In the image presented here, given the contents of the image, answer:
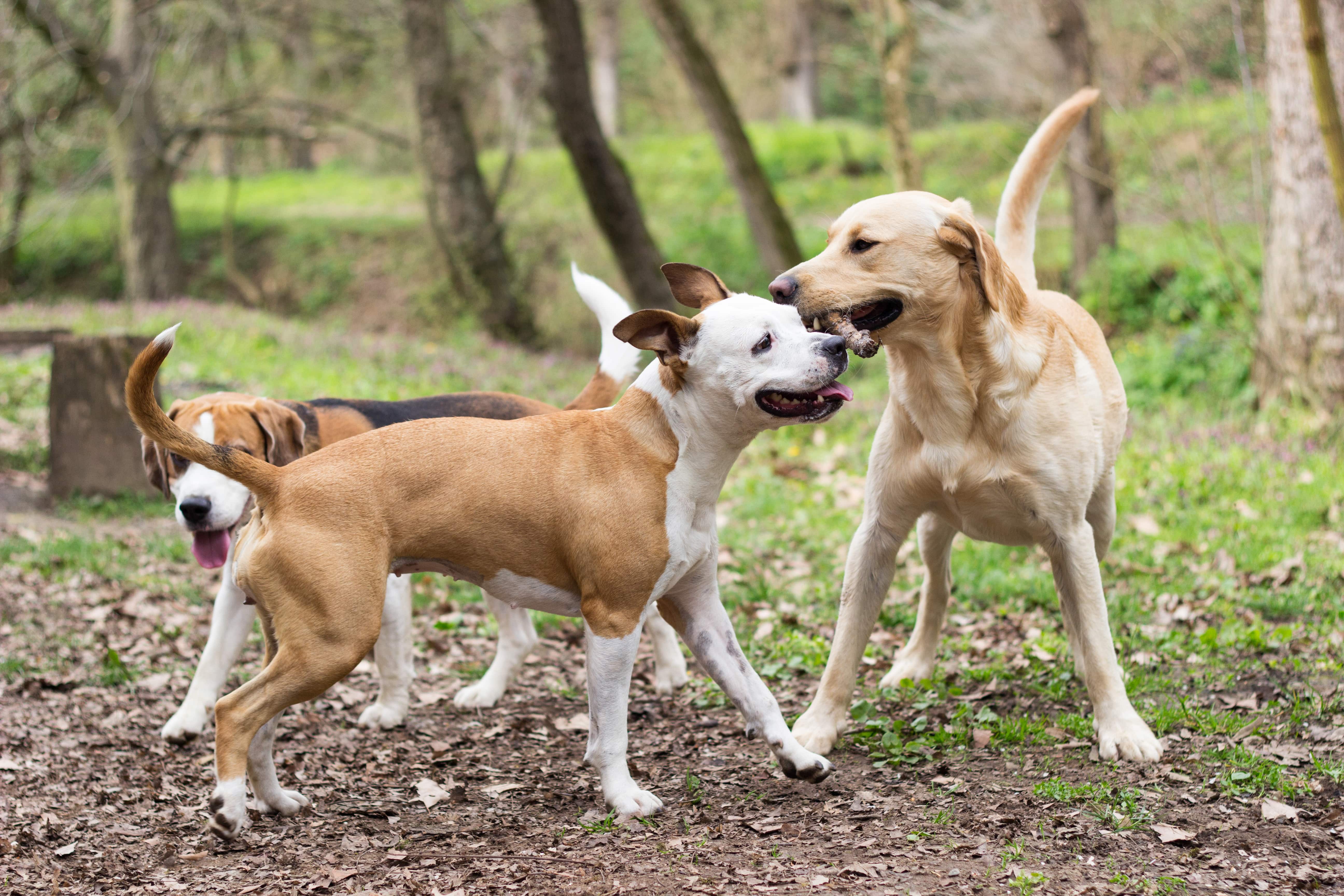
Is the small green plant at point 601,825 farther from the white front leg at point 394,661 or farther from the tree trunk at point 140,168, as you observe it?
the tree trunk at point 140,168

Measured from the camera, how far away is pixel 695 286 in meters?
4.32

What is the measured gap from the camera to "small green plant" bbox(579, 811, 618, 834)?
150 inches

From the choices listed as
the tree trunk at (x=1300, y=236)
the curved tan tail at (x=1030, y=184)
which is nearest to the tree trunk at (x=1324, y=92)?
the curved tan tail at (x=1030, y=184)

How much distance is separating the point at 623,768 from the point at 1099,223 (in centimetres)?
1188

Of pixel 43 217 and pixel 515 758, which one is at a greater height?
pixel 43 217

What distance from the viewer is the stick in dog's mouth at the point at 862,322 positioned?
4.02 m

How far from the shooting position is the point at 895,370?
4402 millimetres

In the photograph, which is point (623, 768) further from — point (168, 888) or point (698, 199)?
point (698, 199)

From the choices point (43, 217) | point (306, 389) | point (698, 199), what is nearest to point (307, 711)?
point (306, 389)

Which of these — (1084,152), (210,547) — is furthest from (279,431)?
(1084,152)

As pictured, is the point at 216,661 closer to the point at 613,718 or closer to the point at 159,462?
the point at 159,462

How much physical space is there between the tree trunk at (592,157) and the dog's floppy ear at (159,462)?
8134mm

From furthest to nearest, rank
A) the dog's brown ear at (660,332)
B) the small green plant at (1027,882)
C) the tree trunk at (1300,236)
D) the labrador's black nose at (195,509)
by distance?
the tree trunk at (1300,236) → the labrador's black nose at (195,509) → the dog's brown ear at (660,332) → the small green plant at (1027,882)

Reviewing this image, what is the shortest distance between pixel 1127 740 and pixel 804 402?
1.81m
